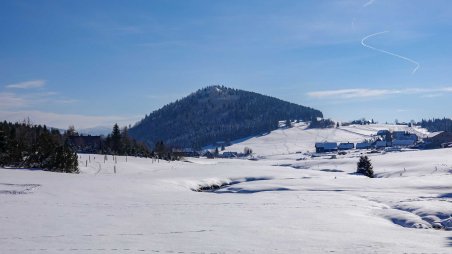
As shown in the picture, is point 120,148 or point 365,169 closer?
point 365,169

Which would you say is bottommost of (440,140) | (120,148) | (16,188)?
(16,188)

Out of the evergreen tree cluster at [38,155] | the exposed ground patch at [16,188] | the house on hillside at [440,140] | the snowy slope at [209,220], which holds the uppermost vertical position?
the house on hillside at [440,140]

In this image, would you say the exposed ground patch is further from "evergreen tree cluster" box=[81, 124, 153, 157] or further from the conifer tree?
the conifer tree

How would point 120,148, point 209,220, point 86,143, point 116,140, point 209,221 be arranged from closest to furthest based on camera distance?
point 209,221
point 209,220
point 120,148
point 116,140
point 86,143

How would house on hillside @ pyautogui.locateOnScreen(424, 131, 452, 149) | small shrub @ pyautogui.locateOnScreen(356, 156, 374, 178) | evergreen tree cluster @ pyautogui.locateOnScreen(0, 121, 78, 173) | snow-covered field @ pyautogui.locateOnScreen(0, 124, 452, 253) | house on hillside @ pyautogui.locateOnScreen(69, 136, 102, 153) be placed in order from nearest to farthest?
1. snow-covered field @ pyautogui.locateOnScreen(0, 124, 452, 253)
2. evergreen tree cluster @ pyautogui.locateOnScreen(0, 121, 78, 173)
3. small shrub @ pyautogui.locateOnScreen(356, 156, 374, 178)
4. house on hillside @ pyautogui.locateOnScreen(69, 136, 102, 153)
5. house on hillside @ pyautogui.locateOnScreen(424, 131, 452, 149)

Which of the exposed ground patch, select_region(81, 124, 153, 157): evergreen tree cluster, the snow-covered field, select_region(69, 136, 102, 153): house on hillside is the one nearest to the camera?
the snow-covered field

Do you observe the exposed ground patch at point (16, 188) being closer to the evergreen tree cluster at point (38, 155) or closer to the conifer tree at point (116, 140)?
the evergreen tree cluster at point (38, 155)

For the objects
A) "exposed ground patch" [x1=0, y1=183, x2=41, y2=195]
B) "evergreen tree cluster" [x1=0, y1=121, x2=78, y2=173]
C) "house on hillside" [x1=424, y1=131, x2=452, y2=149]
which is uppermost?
"house on hillside" [x1=424, y1=131, x2=452, y2=149]

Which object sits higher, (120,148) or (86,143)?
(86,143)

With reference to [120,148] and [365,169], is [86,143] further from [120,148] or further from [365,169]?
[365,169]

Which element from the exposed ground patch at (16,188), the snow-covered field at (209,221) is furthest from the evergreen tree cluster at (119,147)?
the exposed ground patch at (16,188)

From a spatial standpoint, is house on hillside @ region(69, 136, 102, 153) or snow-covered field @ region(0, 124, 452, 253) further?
house on hillside @ region(69, 136, 102, 153)

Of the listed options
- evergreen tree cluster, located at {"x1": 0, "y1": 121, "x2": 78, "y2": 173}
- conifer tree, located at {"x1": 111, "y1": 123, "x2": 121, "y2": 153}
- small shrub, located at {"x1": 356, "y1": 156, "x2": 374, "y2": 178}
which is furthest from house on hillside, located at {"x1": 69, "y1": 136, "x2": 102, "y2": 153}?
small shrub, located at {"x1": 356, "y1": 156, "x2": 374, "y2": 178}

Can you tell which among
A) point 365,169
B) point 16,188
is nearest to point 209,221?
point 16,188
